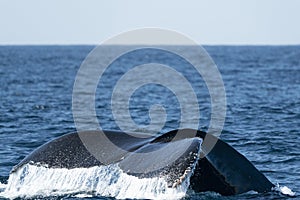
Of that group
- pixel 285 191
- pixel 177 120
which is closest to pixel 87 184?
pixel 285 191

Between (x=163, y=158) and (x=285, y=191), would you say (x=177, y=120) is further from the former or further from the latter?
(x=163, y=158)

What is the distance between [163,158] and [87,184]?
4.93 ft

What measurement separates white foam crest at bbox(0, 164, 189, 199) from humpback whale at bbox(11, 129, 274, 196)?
0.07 metres

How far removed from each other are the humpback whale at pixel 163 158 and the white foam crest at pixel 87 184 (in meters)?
0.07

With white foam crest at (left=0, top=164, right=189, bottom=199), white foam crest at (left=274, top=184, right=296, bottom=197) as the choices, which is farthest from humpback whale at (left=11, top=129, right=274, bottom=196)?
white foam crest at (left=274, top=184, right=296, bottom=197)

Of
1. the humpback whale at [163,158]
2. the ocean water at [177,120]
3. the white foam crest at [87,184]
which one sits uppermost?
the humpback whale at [163,158]

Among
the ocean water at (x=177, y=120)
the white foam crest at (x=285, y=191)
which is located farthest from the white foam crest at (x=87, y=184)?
the white foam crest at (x=285, y=191)

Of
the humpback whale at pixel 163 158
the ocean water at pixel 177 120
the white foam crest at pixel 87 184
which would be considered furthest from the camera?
the ocean water at pixel 177 120

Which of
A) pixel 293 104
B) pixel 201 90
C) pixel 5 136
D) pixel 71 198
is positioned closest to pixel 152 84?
pixel 201 90

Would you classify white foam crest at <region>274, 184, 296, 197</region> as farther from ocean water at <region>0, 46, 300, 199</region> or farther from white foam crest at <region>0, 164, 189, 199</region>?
white foam crest at <region>0, 164, 189, 199</region>

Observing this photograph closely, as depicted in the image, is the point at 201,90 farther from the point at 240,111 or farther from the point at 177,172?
the point at 177,172

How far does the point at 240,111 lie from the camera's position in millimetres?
19562

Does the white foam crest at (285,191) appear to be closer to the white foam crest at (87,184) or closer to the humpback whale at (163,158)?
the humpback whale at (163,158)

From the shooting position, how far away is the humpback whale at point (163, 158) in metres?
6.22
